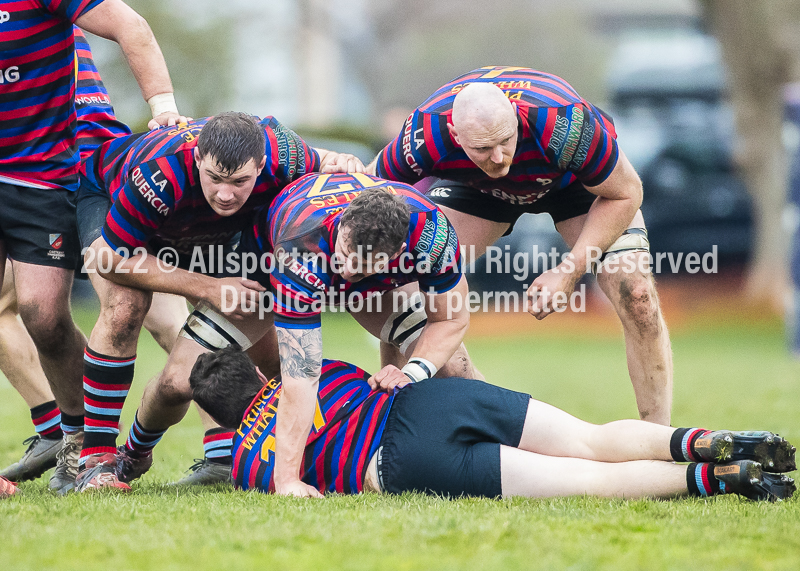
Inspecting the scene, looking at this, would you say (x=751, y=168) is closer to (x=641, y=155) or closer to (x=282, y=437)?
(x=641, y=155)

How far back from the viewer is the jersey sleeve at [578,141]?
4652 millimetres

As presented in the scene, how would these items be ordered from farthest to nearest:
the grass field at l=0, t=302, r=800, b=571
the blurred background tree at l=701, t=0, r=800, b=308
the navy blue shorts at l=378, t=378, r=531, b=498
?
the blurred background tree at l=701, t=0, r=800, b=308, the navy blue shorts at l=378, t=378, r=531, b=498, the grass field at l=0, t=302, r=800, b=571

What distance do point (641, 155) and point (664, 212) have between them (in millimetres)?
1731

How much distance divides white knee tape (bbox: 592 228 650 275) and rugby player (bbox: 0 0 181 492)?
2348 mm

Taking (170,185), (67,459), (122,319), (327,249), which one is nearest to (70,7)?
(170,185)

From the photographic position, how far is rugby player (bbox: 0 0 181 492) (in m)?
4.90

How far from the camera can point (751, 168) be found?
17.5m

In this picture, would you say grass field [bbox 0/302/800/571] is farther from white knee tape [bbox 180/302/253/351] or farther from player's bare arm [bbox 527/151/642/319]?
player's bare arm [bbox 527/151/642/319]

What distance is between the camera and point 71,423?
17.2 feet

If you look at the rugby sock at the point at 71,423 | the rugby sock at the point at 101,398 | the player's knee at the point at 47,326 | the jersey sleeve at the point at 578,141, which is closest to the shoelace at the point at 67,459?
the rugby sock at the point at 71,423

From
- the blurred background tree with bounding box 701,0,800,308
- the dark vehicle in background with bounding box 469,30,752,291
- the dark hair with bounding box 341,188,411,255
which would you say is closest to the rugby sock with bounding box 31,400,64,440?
the dark hair with bounding box 341,188,411,255

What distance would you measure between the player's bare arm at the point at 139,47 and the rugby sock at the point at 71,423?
1.61 m

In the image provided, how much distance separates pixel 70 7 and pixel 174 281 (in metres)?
1.45

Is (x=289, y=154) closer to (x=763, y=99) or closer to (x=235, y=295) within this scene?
(x=235, y=295)
